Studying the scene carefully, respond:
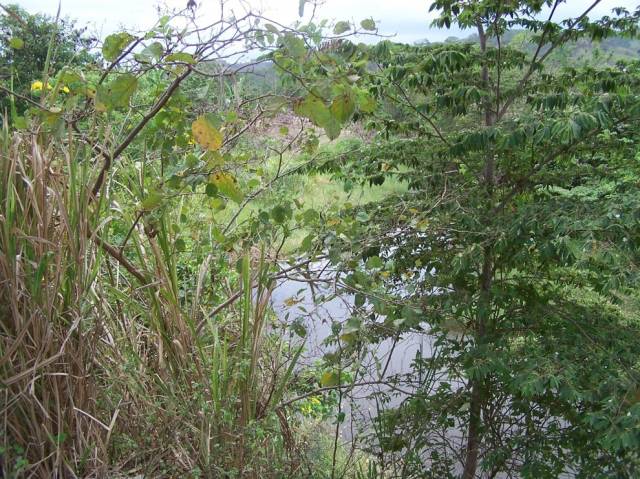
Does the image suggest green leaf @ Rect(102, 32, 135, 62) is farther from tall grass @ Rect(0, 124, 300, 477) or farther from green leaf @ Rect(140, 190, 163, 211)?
green leaf @ Rect(140, 190, 163, 211)

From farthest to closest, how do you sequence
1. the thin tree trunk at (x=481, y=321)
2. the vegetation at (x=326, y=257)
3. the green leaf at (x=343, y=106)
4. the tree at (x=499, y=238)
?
the thin tree trunk at (x=481, y=321), the tree at (x=499, y=238), the vegetation at (x=326, y=257), the green leaf at (x=343, y=106)

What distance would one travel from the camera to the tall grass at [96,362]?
177 cm

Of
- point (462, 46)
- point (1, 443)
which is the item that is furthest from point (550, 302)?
point (1, 443)

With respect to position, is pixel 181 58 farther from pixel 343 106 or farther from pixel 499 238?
pixel 499 238

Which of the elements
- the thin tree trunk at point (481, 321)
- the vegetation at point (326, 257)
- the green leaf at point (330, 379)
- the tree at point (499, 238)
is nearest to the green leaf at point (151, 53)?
the vegetation at point (326, 257)

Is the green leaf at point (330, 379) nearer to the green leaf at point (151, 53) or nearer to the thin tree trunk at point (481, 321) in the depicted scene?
the thin tree trunk at point (481, 321)

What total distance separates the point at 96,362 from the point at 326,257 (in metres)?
0.84

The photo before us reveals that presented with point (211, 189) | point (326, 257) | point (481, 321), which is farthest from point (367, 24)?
point (481, 321)

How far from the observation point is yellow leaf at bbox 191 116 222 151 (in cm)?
169

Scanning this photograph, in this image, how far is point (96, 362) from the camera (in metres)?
1.95

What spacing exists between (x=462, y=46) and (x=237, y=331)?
144 cm

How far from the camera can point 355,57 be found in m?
1.99

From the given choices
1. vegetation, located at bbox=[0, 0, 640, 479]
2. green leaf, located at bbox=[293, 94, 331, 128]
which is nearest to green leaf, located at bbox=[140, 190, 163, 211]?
vegetation, located at bbox=[0, 0, 640, 479]

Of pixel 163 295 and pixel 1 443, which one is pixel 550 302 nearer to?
pixel 163 295
